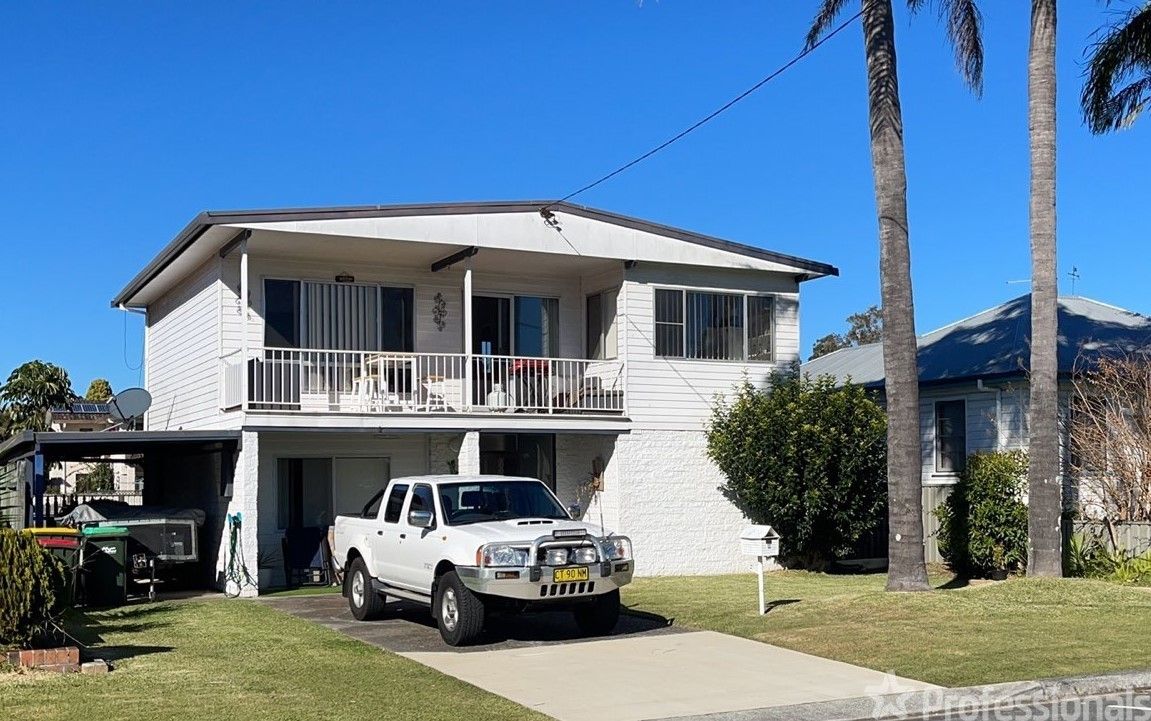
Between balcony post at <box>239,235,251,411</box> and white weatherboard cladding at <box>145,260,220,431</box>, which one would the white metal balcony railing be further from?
white weatherboard cladding at <box>145,260,220,431</box>

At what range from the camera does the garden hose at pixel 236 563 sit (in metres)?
18.6

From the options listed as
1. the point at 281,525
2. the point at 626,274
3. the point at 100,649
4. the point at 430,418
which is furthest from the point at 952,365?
the point at 100,649

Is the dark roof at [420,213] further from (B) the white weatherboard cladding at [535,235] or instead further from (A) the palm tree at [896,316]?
(A) the palm tree at [896,316]

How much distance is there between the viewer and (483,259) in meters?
22.0

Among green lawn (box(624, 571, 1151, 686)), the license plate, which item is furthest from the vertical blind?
the license plate

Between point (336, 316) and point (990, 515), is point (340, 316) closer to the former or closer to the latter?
point (336, 316)

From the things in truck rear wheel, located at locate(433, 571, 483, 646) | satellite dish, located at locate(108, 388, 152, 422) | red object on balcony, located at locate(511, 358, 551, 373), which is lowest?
truck rear wheel, located at locate(433, 571, 483, 646)

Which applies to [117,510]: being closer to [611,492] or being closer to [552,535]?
[611,492]

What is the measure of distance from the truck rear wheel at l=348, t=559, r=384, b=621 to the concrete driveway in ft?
0.56

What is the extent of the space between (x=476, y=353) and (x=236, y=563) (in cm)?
A: 608

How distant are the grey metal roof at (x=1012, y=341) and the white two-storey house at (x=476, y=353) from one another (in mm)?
3369

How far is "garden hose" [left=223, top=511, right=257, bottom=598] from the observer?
18609mm

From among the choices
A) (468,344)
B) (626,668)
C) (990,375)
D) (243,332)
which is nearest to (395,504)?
(626,668)

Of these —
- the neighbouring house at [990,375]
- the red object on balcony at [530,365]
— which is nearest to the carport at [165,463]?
the red object on balcony at [530,365]
